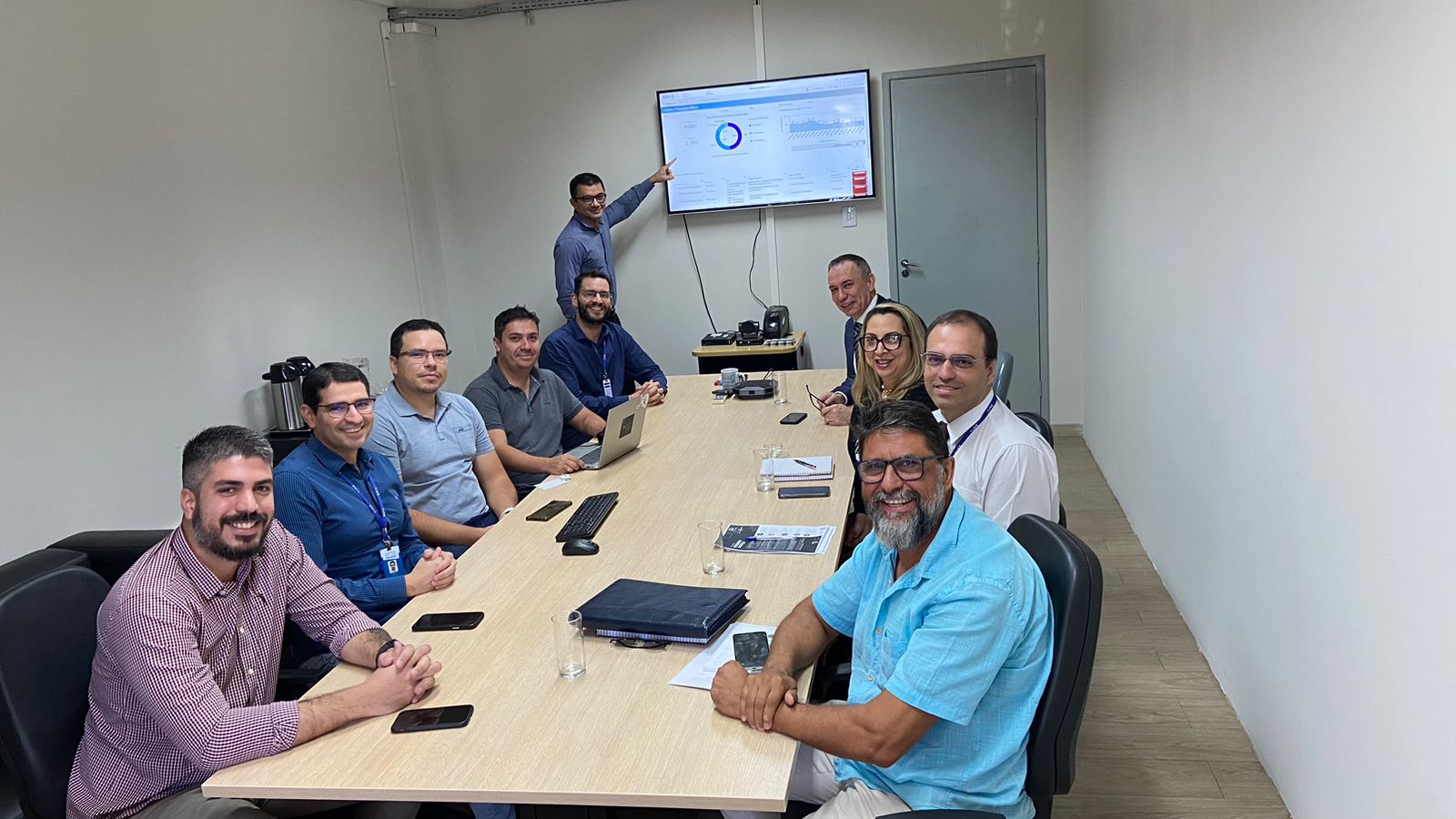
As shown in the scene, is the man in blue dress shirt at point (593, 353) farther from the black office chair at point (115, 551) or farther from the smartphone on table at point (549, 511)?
the black office chair at point (115, 551)

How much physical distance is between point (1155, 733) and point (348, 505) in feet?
8.29

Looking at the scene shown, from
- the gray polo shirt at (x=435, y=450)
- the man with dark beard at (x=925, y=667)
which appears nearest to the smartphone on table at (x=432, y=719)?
the man with dark beard at (x=925, y=667)

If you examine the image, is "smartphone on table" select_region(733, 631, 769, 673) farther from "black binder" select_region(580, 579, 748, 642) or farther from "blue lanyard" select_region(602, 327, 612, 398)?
"blue lanyard" select_region(602, 327, 612, 398)

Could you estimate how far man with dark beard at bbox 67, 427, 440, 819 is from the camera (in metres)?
1.96

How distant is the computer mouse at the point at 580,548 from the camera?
2.84 m

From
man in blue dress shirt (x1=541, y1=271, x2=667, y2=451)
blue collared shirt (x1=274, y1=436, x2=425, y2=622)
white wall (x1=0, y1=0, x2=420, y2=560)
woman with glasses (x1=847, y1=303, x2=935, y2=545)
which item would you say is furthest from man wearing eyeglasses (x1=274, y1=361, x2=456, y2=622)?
man in blue dress shirt (x1=541, y1=271, x2=667, y2=451)

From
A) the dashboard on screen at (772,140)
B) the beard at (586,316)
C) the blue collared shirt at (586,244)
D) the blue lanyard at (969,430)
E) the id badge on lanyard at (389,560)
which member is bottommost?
the id badge on lanyard at (389,560)

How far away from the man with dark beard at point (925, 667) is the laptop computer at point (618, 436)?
1.79 m

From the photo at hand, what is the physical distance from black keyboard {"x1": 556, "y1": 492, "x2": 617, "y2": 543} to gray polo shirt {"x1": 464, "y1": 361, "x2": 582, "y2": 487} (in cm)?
95

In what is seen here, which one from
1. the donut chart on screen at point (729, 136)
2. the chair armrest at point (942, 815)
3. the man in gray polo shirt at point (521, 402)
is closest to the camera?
the chair armrest at point (942, 815)

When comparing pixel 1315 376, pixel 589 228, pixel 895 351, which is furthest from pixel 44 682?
pixel 589 228

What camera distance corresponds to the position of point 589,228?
6648 mm

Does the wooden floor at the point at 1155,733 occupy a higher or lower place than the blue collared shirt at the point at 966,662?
lower

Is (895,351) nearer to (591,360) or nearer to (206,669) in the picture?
(591,360)
